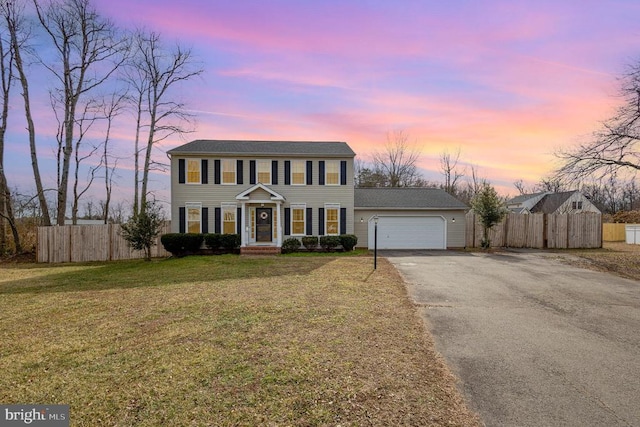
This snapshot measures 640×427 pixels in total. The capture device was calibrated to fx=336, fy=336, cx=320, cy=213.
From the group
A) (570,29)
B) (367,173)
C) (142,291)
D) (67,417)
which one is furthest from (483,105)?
(367,173)

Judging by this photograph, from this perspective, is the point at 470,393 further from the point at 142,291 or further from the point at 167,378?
the point at 142,291

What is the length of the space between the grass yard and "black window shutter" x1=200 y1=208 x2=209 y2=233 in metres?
9.41

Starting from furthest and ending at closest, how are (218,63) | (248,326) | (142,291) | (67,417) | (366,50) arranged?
1. (218,63)
2. (366,50)
3. (142,291)
4. (248,326)
5. (67,417)

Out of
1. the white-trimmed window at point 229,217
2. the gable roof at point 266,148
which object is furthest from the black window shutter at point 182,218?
the gable roof at point 266,148

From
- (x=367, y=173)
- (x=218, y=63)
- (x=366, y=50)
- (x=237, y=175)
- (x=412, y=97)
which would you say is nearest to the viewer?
(x=366, y=50)

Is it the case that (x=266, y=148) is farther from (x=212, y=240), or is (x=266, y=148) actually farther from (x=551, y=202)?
(x=551, y=202)

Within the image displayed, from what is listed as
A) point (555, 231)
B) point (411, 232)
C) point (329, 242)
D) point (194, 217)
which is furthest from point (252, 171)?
point (555, 231)

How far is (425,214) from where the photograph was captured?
2030cm

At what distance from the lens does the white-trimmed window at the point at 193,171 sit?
1845 cm

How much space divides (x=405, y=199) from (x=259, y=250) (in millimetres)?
9639

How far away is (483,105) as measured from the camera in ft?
44.9

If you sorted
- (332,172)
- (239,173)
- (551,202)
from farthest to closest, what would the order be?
1. (551,202)
2. (332,172)
3. (239,173)

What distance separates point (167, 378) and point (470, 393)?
343 centimetres

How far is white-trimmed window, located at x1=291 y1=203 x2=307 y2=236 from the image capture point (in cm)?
1872
